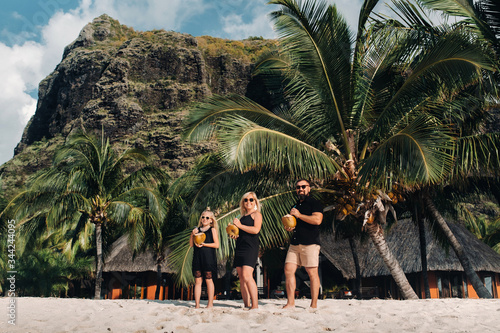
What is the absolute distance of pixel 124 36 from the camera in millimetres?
75500

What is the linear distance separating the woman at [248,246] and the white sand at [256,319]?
1.16ft

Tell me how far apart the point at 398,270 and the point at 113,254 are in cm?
1899

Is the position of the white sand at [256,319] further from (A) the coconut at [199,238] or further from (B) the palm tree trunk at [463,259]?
(B) the palm tree trunk at [463,259]

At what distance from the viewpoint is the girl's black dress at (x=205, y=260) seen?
6.38m

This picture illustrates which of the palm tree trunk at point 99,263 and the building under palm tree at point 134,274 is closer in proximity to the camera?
the palm tree trunk at point 99,263

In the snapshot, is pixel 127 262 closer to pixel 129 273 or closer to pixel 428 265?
pixel 129 273

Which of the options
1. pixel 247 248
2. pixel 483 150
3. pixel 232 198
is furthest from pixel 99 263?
pixel 483 150

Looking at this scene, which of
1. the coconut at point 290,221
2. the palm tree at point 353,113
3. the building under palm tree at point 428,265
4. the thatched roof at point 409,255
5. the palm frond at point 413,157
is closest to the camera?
the coconut at point 290,221

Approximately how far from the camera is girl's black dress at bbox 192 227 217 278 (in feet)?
20.9

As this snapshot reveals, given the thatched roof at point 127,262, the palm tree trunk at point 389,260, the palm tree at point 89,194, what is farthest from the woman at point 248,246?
the thatched roof at point 127,262

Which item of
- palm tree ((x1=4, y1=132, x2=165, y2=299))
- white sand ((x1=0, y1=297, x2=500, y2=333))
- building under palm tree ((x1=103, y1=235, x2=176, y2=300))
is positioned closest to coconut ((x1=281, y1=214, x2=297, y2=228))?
white sand ((x1=0, y1=297, x2=500, y2=333))

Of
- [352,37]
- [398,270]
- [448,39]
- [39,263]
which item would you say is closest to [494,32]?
[448,39]

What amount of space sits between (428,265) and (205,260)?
641 inches

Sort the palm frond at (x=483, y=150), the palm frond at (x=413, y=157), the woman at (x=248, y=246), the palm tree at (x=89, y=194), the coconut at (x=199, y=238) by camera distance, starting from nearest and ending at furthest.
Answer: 1. the woman at (x=248, y=246)
2. the coconut at (x=199, y=238)
3. the palm frond at (x=413, y=157)
4. the palm frond at (x=483, y=150)
5. the palm tree at (x=89, y=194)
